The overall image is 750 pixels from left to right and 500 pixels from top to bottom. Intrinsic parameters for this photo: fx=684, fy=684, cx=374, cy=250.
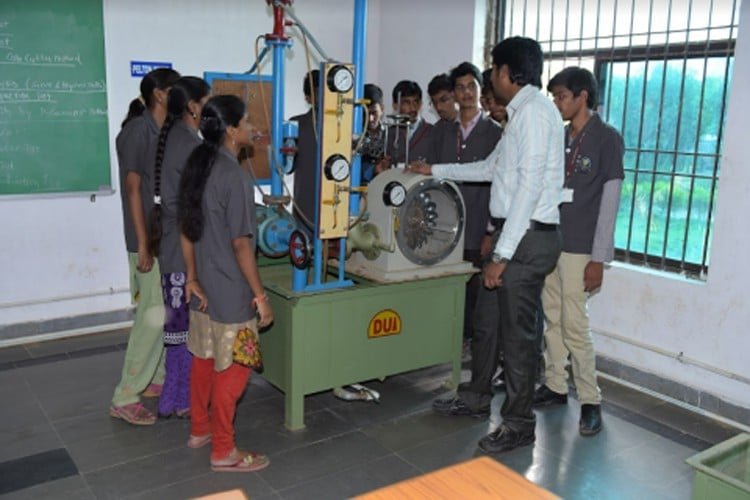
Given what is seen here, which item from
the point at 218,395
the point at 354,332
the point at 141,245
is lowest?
the point at 218,395

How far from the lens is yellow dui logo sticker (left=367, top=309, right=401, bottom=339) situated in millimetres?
3334

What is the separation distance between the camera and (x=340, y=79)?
2.96 meters

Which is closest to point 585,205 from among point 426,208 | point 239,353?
point 426,208

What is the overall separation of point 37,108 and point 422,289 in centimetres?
266

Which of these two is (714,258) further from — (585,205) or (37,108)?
(37,108)

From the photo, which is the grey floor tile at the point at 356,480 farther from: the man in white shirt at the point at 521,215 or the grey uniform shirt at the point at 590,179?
the grey uniform shirt at the point at 590,179

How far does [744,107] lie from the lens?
132 inches

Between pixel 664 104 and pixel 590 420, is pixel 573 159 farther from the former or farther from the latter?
pixel 590 420

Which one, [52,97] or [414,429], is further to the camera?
[52,97]

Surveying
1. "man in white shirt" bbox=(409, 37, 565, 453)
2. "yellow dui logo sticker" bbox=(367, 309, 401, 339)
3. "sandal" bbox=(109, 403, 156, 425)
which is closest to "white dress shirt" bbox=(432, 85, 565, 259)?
"man in white shirt" bbox=(409, 37, 565, 453)

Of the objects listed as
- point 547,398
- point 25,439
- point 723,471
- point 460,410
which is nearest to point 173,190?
point 25,439

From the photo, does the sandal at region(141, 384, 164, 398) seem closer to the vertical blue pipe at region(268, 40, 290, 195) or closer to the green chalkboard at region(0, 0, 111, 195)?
the vertical blue pipe at region(268, 40, 290, 195)

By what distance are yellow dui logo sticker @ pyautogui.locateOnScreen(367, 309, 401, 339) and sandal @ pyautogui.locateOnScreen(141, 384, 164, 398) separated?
3.92 feet

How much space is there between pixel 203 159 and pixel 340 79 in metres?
0.74
